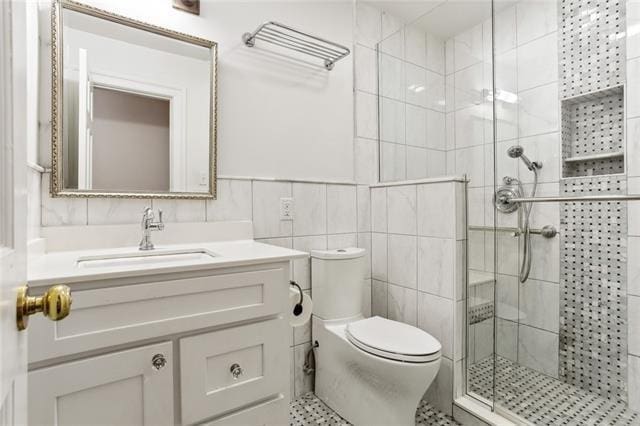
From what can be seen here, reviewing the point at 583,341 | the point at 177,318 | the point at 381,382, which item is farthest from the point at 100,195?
the point at 583,341

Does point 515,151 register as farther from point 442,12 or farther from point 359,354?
point 359,354

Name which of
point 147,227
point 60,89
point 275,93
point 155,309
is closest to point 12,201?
point 155,309

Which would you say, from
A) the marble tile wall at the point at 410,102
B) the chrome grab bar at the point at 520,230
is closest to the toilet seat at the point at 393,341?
the chrome grab bar at the point at 520,230

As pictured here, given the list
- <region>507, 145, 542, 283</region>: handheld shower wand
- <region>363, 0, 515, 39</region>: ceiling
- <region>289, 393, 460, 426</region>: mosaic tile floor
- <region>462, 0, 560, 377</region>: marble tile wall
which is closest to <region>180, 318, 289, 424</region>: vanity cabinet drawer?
<region>289, 393, 460, 426</region>: mosaic tile floor

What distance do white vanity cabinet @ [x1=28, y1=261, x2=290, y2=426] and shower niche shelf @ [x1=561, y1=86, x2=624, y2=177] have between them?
1452 millimetres

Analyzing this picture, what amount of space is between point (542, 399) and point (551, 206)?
0.89 m

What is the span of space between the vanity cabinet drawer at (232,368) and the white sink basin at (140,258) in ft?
0.80

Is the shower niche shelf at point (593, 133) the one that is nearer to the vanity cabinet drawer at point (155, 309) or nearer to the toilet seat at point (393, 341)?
the toilet seat at point (393, 341)

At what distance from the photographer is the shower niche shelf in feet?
4.86

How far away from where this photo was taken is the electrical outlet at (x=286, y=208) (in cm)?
172

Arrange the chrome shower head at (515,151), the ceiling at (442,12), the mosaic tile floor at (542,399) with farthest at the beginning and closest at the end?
1. the ceiling at (442,12)
2. the chrome shower head at (515,151)
3. the mosaic tile floor at (542,399)

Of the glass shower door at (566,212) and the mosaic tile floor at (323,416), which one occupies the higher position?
the glass shower door at (566,212)

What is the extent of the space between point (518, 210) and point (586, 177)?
311 millimetres

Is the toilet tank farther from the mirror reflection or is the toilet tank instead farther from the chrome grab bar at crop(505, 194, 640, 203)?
the chrome grab bar at crop(505, 194, 640, 203)
